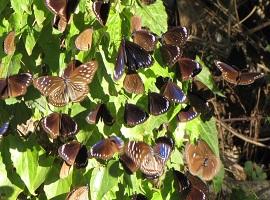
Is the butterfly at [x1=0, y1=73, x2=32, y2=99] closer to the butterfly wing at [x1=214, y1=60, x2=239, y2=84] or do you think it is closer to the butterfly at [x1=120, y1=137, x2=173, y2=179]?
the butterfly at [x1=120, y1=137, x2=173, y2=179]

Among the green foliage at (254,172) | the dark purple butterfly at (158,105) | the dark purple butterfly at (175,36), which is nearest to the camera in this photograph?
the dark purple butterfly at (158,105)

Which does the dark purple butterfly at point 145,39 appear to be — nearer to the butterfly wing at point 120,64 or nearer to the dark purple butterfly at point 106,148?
the butterfly wing at point 120,64

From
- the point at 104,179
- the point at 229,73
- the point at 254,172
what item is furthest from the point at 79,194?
the point at 254,172

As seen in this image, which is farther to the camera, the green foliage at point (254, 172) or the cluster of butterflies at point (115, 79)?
the green foliage at point (254, 172)

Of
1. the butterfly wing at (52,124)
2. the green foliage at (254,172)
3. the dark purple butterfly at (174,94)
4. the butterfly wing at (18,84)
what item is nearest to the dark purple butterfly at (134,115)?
the dark purple butterfly at (174,94)

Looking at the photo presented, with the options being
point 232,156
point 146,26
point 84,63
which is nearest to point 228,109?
point 232,156

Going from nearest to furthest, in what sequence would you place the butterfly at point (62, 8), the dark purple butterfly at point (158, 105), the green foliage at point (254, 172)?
the butterfly at point (62, 8), the dark purple butterfly at point (158, 105), the green foliage at point (254, 172)

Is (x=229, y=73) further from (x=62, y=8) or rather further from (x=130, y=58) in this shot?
(x=62, y=8)

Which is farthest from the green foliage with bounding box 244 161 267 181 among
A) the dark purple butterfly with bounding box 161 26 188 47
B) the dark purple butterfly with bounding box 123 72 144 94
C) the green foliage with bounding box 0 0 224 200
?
the dark purple butterfly with bounding box 123 72 144 94
